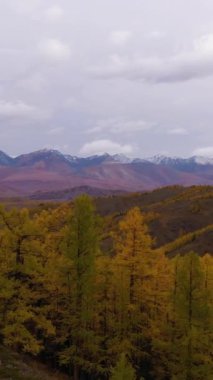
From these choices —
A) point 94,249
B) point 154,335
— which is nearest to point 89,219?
point 94,249

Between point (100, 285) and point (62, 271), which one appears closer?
point (62, 271)

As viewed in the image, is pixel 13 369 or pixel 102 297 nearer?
pixel 13 369

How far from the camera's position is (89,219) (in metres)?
33.5

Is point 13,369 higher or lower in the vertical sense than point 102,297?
lower

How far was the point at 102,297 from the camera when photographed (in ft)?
122

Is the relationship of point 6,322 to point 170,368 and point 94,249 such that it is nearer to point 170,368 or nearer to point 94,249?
point 94,249

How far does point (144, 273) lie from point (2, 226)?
10494 millimetres

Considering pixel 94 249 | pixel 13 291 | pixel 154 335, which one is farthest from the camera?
pixel 154 335

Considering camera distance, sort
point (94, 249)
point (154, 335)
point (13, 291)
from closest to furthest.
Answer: point (13, 291), point (94, 249), point (154, 335)

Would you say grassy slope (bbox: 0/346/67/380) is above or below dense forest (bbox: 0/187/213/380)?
below

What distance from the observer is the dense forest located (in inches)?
1271

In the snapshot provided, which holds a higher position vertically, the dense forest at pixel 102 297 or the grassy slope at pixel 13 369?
the dense forest at pixel 102 297

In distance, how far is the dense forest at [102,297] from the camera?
32.3 m

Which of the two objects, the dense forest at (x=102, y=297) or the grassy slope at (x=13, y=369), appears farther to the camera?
the dense forest at (x=102, y=297)
